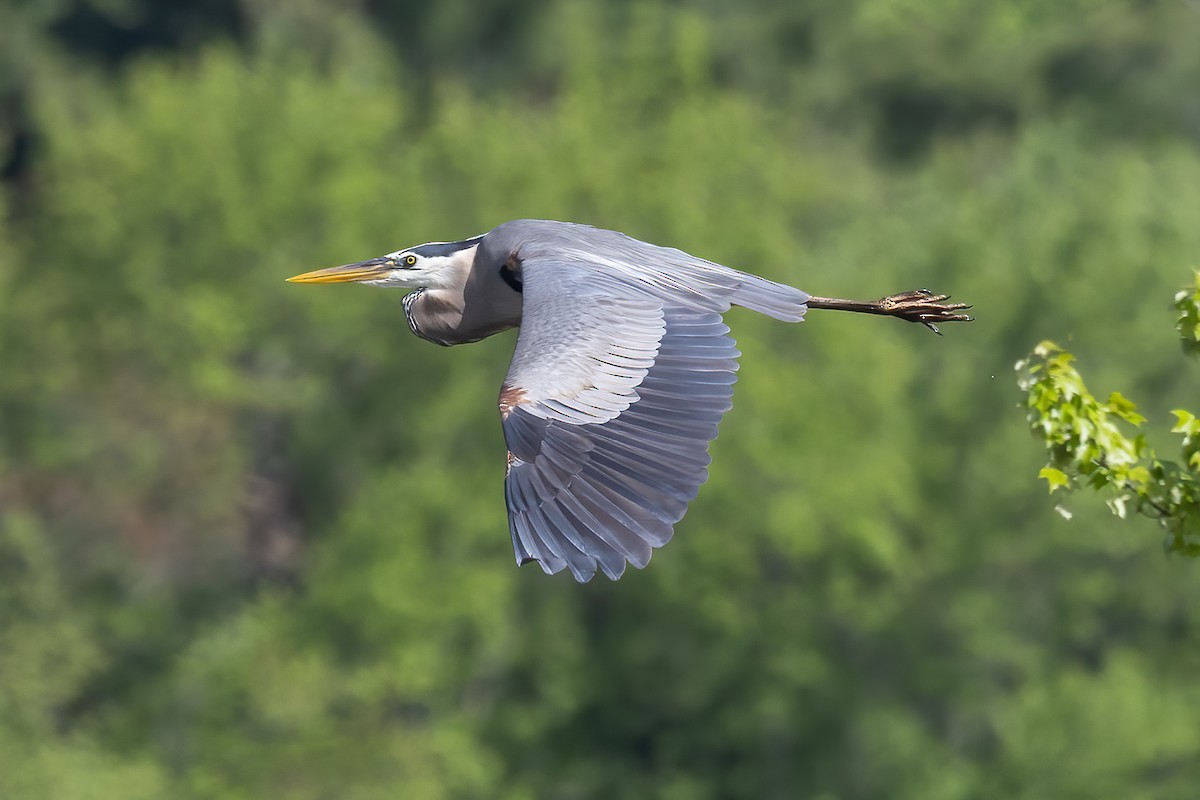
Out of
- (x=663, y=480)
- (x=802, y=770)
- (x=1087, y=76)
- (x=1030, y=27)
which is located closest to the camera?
(x=663, y=480)

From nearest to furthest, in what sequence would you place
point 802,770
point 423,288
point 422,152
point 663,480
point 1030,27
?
point 663,480 → point 423,288 → point 802,770 → point 422,152 → point 1030,27

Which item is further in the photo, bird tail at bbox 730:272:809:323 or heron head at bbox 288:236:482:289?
heron head at bbox 288:236:482:289

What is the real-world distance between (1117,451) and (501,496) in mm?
29076

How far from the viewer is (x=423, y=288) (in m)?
10.5

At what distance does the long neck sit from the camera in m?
10.1

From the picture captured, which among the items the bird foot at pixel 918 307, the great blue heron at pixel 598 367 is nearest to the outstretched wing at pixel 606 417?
the great blue heron at pixel 598 367

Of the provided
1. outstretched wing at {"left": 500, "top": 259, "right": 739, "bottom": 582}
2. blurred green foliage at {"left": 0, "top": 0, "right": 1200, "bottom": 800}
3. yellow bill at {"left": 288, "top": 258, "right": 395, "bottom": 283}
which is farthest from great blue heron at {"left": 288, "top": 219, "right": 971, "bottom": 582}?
blurred green foliage at {"left": 0, "top": 0, "right": 1200, "bottom": 800}

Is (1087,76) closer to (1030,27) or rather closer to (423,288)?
(1030,27)

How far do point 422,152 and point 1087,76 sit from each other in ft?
54.3

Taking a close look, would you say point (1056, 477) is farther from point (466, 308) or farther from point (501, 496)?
point (501, 496)

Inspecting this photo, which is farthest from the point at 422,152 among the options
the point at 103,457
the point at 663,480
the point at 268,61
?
the point at 663,480

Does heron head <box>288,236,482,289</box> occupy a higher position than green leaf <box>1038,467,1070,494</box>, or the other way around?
green leaf <box>1038,467,1070,494</box>

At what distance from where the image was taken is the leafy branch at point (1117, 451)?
7863 millimetres

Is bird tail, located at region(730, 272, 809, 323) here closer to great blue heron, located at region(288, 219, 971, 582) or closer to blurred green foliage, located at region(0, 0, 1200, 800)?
great blue heron, located at region(288, 219, 971, 582)
